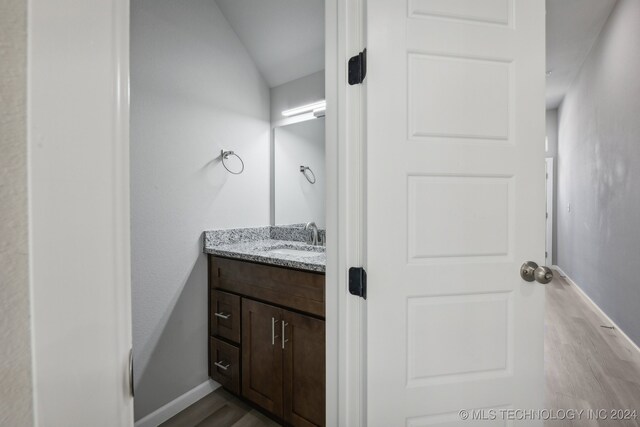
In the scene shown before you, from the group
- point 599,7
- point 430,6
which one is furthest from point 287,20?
point 599,7

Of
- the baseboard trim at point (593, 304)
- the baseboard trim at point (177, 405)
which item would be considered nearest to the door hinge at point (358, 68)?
the baseboard trim at point (177, 405)

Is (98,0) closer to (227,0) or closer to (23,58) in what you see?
(23,58)

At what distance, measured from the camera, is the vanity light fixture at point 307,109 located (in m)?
2.25

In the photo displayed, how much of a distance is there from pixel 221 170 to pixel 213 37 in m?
0.89

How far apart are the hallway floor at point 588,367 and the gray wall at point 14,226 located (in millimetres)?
2201

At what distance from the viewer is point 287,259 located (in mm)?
1571

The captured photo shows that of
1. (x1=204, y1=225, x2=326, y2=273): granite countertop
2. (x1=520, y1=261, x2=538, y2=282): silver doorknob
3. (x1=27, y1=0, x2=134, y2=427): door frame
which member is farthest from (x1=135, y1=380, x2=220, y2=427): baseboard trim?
(x1=520, y1=261, x2=538, y2=282): silver doorknob

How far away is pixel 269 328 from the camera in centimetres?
166

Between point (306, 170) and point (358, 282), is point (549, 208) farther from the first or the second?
point (358, 282)

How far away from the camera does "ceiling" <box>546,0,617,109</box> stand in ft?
8.55

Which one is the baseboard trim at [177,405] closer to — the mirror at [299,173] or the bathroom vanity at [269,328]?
the bathroom vanity at [269,328]

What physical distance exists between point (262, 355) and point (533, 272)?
1.37m

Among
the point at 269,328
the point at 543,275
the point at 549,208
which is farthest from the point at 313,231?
the point at 549,208

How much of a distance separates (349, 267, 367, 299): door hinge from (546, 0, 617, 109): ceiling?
2982mm
